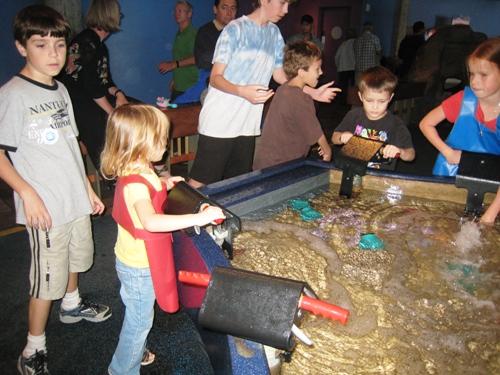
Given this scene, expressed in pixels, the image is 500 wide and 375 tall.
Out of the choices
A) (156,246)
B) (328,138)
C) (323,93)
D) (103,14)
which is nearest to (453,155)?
(323,93)

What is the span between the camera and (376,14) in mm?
12242

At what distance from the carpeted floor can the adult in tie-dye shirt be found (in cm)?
94

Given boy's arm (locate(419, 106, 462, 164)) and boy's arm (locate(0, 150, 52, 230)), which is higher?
boy's arm (locate(419, 106, 462, 164))

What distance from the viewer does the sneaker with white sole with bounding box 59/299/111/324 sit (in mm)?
2182

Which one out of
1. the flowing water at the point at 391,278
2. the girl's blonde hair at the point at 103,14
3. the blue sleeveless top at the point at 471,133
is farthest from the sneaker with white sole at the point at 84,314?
the blue sleeveless top at the point at 471,133

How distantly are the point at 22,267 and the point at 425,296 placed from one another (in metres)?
2.51

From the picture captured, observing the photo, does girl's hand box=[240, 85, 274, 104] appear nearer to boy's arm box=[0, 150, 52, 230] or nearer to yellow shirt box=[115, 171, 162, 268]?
yellow shirt box=[115, 171, 162, 268]

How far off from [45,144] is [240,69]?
4.32 feet

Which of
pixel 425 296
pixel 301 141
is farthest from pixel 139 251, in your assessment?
pixel 301 141

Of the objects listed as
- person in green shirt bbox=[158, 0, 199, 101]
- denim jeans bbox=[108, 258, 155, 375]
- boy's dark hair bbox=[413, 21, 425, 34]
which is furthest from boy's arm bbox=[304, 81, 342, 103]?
boy's dark hair bbox=[413, 21, 425, 34]

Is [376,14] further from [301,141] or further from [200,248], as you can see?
[200,248]

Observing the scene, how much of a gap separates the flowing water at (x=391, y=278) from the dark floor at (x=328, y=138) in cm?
47

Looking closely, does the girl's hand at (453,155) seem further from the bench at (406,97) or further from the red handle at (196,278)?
the bench at (406,97)

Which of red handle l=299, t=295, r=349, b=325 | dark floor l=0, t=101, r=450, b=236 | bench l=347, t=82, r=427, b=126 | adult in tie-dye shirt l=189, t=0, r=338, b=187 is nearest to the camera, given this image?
red handle l=299, t=295, r=349, b=325
